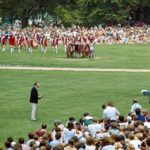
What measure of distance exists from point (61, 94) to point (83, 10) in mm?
52159

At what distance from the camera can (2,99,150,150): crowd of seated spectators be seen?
19.0 metres

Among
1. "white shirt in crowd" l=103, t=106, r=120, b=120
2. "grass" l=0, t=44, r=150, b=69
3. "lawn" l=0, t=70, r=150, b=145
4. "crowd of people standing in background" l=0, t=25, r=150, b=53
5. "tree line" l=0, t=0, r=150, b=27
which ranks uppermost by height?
"tree line" l=0, t=0, r=150, b=27

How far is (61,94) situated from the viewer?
35.2 m

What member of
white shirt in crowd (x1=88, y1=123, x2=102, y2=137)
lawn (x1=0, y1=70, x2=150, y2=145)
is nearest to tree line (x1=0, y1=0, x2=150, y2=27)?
lawn (x1=0, y1=70, x2=150, y2=145)

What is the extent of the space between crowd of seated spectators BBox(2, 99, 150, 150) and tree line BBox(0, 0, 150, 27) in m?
59.7

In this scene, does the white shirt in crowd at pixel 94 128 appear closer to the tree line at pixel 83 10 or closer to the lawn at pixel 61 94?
the lawn at pixel 61 94

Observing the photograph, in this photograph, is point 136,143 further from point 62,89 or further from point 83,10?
point 83,10

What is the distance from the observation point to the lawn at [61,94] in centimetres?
2890

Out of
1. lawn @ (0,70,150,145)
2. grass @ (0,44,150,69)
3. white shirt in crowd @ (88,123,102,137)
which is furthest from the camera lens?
grass @ (0,44,150,69)

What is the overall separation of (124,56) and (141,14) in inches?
1324

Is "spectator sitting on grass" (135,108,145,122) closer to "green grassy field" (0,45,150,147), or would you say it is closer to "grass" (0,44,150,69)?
"green grassy field" (0,45,150,147)

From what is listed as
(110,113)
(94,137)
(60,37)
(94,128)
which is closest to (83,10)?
(60,37)

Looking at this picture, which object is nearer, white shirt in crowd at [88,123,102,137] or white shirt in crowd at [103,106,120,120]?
white shirt in crowd at [88,123,102,137]

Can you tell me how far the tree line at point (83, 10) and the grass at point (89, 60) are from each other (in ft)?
75.7
